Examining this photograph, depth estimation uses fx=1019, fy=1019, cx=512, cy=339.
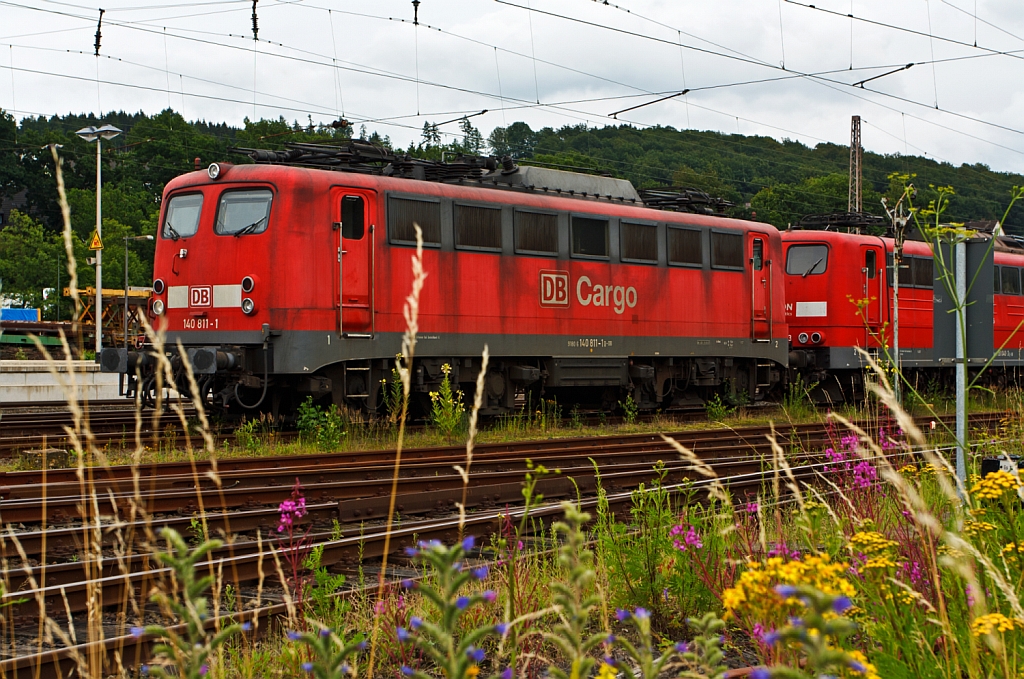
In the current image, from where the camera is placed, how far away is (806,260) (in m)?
20.9

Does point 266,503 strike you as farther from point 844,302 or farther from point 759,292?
point 844,302

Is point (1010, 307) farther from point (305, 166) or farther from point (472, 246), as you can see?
point (305, 166)

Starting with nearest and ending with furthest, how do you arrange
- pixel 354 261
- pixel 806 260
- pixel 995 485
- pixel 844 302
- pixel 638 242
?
pixel 995 485, pixel 354 261, pixel 638 242, pixel 844 302, pixel 806 260

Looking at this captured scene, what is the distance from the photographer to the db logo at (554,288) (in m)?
15.3

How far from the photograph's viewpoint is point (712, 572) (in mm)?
5148

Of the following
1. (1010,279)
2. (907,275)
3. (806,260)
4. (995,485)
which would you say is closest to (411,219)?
(806,260)

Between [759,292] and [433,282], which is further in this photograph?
[759,292]

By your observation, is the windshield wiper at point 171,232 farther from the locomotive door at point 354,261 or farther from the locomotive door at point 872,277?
the locomotive door at point 872,277

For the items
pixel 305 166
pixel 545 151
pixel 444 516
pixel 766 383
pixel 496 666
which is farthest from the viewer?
pixel 545 151

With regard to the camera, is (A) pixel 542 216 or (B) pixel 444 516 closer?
(B) pixel 444 516

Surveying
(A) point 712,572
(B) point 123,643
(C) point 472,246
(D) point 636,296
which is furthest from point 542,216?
(B) point 123,643

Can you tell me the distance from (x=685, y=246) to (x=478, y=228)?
4534 millimetres

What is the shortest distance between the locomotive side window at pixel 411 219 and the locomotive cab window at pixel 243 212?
159cm

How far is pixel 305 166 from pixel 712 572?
10044 mm
